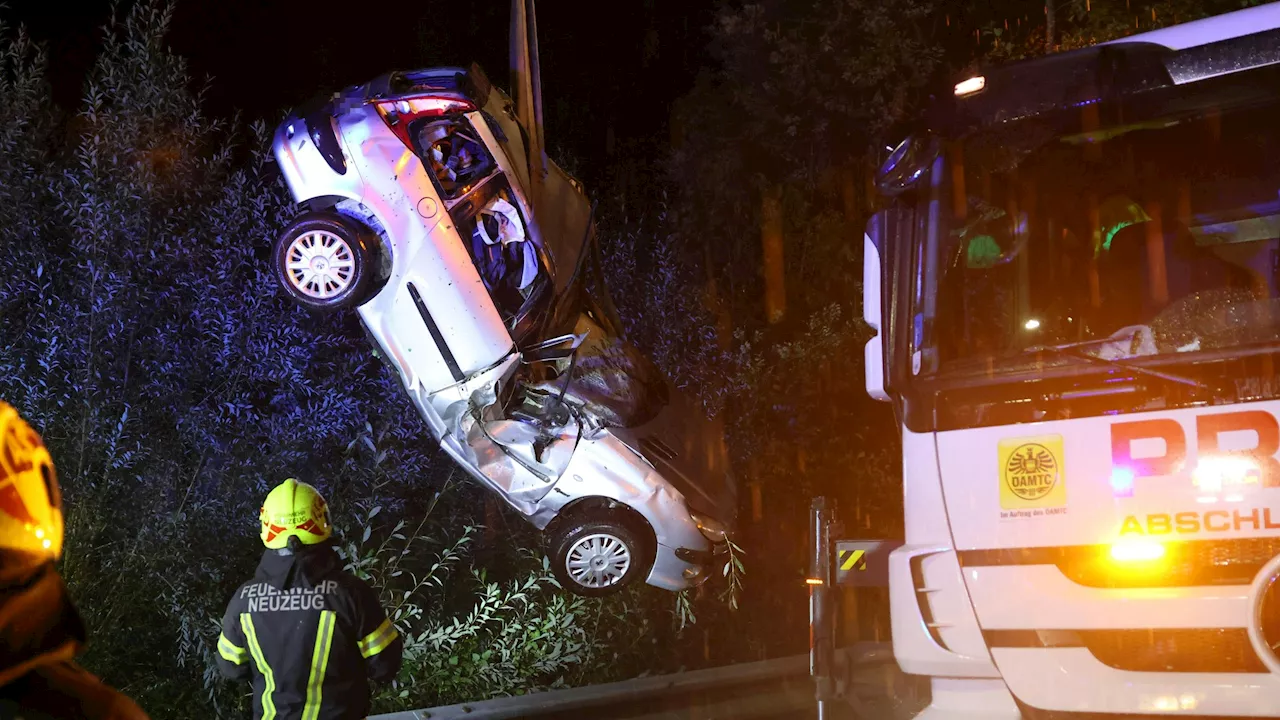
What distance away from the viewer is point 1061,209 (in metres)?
4.24

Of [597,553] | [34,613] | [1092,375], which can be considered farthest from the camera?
[597,553]

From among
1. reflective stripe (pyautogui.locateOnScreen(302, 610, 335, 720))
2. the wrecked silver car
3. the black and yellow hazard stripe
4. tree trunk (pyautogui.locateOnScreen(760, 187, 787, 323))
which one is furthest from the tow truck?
tree trunk (pyautogui.locateOnScreen(760, 187, 787, 323))

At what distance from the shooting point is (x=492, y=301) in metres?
7.28

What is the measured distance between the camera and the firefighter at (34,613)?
1.57 meters

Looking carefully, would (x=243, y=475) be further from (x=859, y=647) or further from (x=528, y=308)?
(x=859, y=647)

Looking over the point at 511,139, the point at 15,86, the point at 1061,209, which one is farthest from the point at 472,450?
the point at 1061,209

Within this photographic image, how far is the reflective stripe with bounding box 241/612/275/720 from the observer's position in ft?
13.9

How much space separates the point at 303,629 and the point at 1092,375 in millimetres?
2749

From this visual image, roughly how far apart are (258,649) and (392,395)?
4.19m

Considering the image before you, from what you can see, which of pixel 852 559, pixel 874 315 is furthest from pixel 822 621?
pixel 874 315

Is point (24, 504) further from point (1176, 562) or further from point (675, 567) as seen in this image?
point (675, 567)

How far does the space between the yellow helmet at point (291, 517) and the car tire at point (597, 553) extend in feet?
11.4

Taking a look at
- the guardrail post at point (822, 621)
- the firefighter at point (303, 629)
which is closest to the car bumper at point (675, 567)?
the guardrail post at point (822, 621)

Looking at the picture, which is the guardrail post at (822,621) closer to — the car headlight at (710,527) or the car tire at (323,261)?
the car headlight at (710,527)
